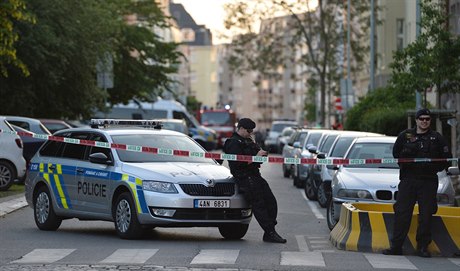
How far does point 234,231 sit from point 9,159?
11.6 meters

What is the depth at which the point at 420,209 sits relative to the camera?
15570 mm

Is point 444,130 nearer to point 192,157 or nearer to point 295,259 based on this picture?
point 192,157

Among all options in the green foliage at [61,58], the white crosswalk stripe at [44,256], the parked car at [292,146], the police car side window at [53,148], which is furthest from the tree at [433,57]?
the white crosswalk stripe at [44,256]

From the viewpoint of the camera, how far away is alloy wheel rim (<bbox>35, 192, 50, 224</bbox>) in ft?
61.0

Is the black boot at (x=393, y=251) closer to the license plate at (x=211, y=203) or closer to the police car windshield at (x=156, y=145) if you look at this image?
the license plate at (x=211, y=203)

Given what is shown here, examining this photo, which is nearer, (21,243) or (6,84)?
(21,243)

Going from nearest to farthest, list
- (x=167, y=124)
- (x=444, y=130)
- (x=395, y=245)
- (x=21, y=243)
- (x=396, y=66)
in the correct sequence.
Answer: (x=395, y=245)
(x=21, y=243)
(x=396, y=66)
(x=444, y=130)
(x=167, y=124)

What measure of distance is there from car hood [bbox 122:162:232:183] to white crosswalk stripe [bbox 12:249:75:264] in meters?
1.64

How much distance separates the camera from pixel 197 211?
16422 millimetres

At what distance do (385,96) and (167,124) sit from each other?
856 cm

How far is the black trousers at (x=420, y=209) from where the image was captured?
15500mm

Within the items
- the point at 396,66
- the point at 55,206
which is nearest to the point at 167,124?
the point at 396,66

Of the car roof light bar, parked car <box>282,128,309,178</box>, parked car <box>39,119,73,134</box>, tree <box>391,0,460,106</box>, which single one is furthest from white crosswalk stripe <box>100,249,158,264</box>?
parked car <box>39,119,73,134</box>

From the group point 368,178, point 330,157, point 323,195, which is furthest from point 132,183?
point 323,195
